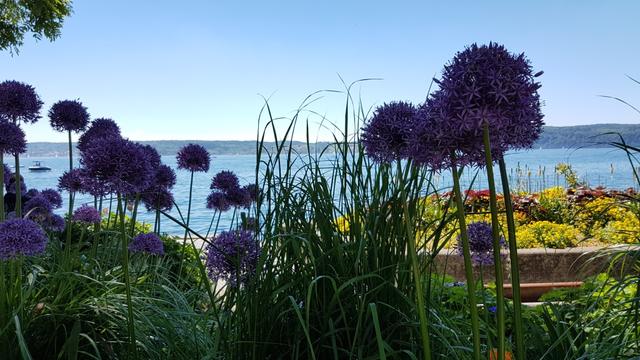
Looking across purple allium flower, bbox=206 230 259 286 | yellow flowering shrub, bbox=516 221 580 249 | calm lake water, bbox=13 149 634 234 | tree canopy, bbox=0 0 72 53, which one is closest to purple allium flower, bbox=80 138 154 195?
purple allium flower, bbox=206 230 259 286

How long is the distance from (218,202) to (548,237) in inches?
145

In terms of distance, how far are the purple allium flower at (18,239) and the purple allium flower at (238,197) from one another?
1.02 meters

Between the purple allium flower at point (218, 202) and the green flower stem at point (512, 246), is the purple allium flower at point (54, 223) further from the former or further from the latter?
the green flower stem at point (512, 246)

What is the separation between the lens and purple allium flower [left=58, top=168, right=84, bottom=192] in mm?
3058

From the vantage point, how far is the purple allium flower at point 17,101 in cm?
305

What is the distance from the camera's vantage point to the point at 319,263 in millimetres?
1943

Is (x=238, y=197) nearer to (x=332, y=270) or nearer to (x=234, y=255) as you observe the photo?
(x=234, y=255)

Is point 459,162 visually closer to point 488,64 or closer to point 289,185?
point 488,64

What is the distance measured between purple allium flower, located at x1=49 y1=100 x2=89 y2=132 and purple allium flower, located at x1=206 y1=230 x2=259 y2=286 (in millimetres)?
1499

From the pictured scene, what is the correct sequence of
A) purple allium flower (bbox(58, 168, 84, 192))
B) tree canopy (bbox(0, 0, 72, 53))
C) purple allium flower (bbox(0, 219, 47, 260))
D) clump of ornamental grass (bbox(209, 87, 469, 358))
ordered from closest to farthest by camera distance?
clump of ornamental grass (bbox(209, 87, 469, 358)) → purple allium flower (bbox(0, 219, 47, 260)) → purple allium flower (bbox(58, 168, 84, 192)) → tree canopy (bbox(0, 0, 72, 53))

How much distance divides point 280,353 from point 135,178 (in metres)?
0.73

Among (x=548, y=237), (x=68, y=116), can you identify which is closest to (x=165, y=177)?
(x=68, y=116)

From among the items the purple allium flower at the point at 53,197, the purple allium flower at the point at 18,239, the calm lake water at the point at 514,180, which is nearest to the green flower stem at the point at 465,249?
the calm lake water at the point at 514,180

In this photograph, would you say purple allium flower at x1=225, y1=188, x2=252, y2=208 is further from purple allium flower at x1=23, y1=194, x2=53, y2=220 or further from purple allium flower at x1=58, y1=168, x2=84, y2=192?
purple allium flower at x1=23, y1=194, x2=53, y2=220
